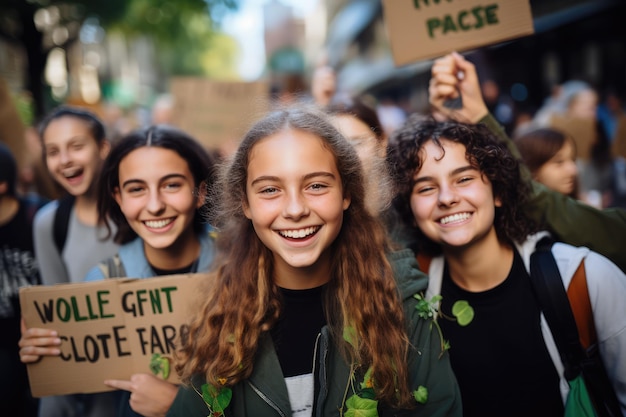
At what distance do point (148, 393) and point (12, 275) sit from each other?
1.42m

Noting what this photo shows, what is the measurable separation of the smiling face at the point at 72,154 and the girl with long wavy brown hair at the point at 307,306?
134 cm

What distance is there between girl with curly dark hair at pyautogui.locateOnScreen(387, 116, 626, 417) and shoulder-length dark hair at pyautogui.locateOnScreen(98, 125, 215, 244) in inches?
38.0

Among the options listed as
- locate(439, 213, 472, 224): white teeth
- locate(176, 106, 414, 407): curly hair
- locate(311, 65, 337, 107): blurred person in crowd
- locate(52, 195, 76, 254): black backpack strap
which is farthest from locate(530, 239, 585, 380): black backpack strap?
locate(52, 195, 76, 254): black backpack strap

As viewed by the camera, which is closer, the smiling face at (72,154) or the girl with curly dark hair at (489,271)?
the girl with curly dark hair at (489,271)

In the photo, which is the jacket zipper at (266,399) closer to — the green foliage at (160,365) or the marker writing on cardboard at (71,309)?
the green foliage at (160,365)

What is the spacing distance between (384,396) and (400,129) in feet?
4.09

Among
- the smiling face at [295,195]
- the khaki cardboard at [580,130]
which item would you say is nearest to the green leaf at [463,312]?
the smiling face at [295,195]

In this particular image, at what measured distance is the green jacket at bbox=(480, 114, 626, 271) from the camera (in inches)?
87.8

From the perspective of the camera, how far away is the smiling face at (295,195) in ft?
6.04

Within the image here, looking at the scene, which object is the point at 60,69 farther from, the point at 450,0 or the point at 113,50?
the point at 450,0

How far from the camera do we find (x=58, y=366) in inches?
90.0

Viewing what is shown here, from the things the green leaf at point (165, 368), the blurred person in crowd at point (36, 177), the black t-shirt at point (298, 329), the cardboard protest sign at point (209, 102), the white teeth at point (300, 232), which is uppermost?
the cardboard protest sign at point (209, 102)

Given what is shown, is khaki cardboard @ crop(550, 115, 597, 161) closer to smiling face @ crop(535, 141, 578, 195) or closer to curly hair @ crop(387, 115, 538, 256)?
smiling face @ crop(535, 141, 578, 195)

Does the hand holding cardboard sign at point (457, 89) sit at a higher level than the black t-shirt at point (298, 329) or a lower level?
higher
